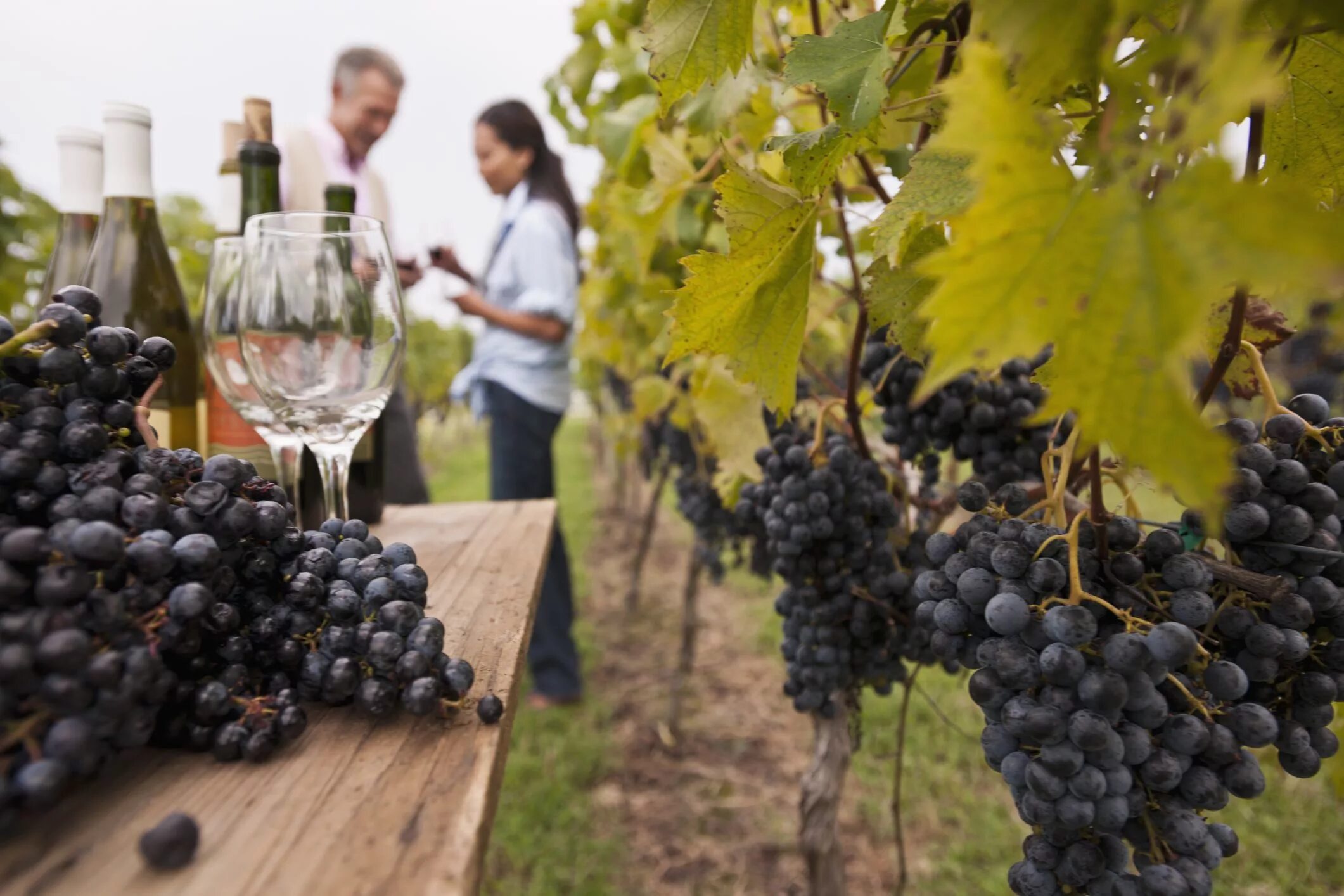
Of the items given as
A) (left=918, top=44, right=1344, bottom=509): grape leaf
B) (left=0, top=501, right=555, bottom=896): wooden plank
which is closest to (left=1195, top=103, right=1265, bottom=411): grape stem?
(left=918, top=44, right=1344, bottom=509): grape leaf

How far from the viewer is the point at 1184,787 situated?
59 cm

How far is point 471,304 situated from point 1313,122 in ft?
8.51

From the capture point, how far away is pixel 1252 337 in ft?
2.42

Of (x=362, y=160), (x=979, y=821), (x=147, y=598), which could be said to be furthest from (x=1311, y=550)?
(x=362, y=160)

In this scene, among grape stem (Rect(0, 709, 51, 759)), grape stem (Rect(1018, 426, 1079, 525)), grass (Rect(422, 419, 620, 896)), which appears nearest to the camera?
grape stem (Rect(0, 709, 51, 759))

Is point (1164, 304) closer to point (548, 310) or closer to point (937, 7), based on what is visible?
point (937, 7)

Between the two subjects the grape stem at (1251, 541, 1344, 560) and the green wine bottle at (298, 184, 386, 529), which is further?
the green wine bottle at (298, 184, 386, 529)

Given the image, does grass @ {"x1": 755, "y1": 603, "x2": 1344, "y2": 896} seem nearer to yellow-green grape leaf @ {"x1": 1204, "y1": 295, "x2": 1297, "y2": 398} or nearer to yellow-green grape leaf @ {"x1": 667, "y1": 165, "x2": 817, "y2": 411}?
yellow-green grape leaf @ {"x1": 1204, "y1": 295, "x2": 1297, "y2": 398}

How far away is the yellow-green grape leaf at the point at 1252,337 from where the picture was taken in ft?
2.35

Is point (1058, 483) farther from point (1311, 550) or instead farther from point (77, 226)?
point (77, 226)

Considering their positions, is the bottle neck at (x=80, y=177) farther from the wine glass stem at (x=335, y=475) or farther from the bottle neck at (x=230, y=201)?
the wine glass stem at (x=335, y=475)

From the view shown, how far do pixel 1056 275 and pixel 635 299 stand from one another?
Answer: 2.60 meters

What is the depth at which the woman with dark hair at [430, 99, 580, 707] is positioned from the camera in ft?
9.98

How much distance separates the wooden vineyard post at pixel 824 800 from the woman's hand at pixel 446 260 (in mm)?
1931
